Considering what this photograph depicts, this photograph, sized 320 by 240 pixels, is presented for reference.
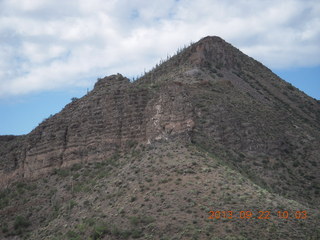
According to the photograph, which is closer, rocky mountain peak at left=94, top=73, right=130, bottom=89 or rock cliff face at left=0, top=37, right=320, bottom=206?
rock cliff face at left=0, top=37, right=320, bottom=206

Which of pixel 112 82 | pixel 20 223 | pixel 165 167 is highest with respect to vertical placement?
pixel 112 82

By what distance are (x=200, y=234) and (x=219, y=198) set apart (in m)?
4.20

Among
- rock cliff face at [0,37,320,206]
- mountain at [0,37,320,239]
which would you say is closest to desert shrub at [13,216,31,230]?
mountain at [0,37,320,239]

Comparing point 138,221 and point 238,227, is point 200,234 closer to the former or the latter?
point 238,227

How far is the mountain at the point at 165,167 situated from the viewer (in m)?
30.6

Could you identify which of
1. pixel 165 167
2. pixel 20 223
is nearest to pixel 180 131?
pixel 165 167

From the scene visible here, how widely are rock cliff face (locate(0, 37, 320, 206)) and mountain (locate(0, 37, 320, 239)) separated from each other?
110mm

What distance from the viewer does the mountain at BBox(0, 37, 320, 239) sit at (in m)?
30.6

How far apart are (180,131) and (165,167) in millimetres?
5792

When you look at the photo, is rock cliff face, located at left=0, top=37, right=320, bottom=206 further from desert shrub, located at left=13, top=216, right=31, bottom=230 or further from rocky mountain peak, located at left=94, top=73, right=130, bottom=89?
desert shrub, located at left=13, top=216, right=31, bottom=230

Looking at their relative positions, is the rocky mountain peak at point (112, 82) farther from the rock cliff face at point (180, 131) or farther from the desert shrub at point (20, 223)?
the desert shrub at point (20, 223)

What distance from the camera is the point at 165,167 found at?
121 ft

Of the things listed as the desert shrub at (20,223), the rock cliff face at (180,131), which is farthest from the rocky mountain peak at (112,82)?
the desert shrub at (20,223)

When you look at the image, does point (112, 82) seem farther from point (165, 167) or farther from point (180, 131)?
point (165, 167)
